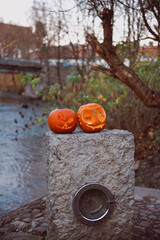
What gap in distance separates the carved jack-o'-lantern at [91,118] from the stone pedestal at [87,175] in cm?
10

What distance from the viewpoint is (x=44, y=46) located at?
19.2 meters

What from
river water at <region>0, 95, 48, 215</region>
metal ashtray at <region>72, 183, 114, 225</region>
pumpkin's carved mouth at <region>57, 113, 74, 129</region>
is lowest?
river water at <region>0, 95, 48, 215</region>

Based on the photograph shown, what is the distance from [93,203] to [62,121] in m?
0.85

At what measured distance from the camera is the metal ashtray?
8.06 feet

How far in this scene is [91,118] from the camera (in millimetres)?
2598

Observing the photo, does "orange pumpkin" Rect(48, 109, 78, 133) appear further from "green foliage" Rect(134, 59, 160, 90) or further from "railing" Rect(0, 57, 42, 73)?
"railing" Rect(0, 57, 42, 73)

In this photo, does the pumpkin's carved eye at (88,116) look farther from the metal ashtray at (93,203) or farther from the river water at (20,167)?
the river water at (20,167)

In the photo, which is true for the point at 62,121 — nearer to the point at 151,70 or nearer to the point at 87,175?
the point at 87,175

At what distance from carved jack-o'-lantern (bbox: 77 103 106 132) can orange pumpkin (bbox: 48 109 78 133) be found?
0.08 meters

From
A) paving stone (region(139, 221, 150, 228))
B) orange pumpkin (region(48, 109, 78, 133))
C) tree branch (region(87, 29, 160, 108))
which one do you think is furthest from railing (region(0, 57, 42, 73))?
paving stone (region(139, 221, 150, 228))

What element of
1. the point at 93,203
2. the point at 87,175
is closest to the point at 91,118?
the point at 87,175

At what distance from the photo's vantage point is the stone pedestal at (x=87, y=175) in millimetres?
2414

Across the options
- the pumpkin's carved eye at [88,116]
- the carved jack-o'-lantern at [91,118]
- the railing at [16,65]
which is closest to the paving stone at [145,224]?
the carved jack-o'-lantern at [91,118]

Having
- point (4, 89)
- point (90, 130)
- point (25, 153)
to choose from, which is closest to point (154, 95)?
point (90, 130)
